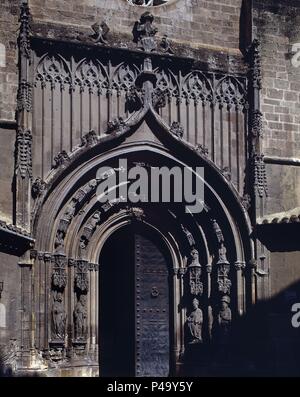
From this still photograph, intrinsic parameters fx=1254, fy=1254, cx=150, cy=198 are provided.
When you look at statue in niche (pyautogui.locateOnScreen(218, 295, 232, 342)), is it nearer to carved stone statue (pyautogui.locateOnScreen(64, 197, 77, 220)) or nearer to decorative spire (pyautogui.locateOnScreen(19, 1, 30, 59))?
carved stone statue (pyautogui.locateOnScreen(64, 197, 77, 220))

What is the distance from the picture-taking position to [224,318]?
74.5 feet

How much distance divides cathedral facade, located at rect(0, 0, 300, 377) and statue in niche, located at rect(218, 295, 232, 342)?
0.08ft

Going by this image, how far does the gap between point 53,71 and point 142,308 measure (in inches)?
182

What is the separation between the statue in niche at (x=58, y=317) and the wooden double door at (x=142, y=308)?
192cm

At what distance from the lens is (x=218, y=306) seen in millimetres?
22844

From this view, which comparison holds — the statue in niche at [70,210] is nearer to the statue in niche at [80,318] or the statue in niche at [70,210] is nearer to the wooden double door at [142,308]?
the statue in niche at [80,318]

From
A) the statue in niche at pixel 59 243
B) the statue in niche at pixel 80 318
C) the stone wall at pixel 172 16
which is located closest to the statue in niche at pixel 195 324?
the statue in niche at pixel 80 318

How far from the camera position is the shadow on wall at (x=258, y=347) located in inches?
891

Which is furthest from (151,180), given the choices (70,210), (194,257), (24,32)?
(24,32)

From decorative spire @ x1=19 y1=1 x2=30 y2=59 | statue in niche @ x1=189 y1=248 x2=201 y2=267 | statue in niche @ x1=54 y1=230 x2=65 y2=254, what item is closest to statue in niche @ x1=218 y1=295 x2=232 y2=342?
statue in niche @ x1=189 y1=248 x2=201 y2=267

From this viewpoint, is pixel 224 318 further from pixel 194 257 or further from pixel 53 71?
pixel 53 71
